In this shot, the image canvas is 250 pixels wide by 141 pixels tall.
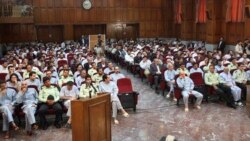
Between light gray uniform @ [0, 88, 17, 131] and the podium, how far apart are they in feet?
9.12

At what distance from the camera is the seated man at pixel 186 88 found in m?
9.65

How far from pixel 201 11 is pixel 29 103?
1781cm

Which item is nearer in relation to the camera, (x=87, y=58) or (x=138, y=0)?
(x=87, y=58)

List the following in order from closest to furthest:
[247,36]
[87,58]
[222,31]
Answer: [87,58] → [247,36] → [222,31]

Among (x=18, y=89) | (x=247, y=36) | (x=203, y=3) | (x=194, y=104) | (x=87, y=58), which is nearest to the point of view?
(x=18, y=89)

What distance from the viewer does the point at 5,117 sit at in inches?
303

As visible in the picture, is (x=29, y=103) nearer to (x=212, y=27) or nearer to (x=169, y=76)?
(x=169, y=76)

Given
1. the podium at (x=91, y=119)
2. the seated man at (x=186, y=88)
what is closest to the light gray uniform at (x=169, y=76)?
the seated man at (x=186, y=88)

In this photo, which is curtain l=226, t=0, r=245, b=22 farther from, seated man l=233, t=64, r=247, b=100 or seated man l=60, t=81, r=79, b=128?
seated man l=60, t=81, r=79, b=128

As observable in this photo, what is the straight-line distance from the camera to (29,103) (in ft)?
26.8

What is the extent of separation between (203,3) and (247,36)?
5129mm

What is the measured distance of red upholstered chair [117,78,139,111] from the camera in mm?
Result: 9367

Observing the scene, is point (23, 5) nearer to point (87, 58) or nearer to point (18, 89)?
point (87, 58)

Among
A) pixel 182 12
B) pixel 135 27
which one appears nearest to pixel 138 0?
pixel 135 27
